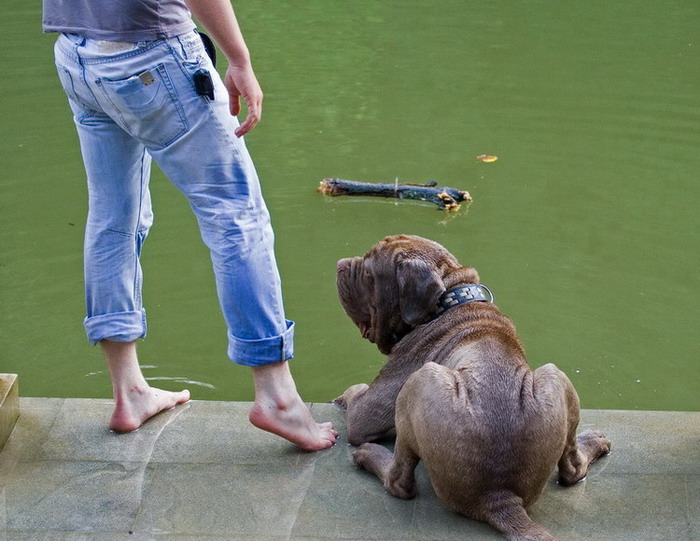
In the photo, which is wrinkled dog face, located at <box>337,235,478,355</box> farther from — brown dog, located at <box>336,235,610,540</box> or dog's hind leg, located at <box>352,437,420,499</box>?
dog's hind leg, located at <box>352,437,420,499</box>

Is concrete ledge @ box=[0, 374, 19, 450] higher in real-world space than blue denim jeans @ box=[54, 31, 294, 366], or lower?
lower

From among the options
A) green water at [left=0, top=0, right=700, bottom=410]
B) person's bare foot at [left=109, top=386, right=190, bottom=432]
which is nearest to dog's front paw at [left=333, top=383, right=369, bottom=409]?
person's bare foot at [left=109, top=386, right=190, bottom=432]

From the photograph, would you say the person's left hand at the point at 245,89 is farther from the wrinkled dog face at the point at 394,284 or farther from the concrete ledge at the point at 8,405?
the concrete ledge at the point at 8,405

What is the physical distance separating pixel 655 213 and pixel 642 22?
5.28 meters

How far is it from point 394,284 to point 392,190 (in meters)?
3.06

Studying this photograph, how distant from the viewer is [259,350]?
3.40m

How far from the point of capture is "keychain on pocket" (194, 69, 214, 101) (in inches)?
124

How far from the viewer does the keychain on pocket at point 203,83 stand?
3.16 meters

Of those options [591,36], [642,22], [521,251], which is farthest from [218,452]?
[642,22]

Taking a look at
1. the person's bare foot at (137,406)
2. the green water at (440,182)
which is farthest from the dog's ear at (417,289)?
the green water at (440,182)

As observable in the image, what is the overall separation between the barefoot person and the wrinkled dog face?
1.40 ft

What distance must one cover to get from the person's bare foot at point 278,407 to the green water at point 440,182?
46.4 inches

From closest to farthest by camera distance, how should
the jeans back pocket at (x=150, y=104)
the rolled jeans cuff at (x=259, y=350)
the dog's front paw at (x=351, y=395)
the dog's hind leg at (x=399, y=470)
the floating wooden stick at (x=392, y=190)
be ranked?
the jeans back pocket at (x=150, y=104)
the dog's hind leg at (x=399, y=470)
the rolled jeans cuff at (x=259, y=350)
the dog's front paw at (x=351, y=395)
the floating wooden stick at (x=392, y=190)

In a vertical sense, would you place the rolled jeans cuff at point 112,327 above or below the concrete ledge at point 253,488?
above
